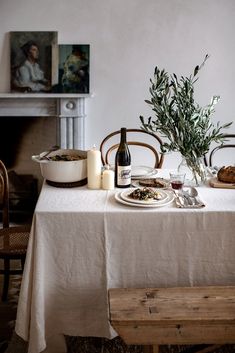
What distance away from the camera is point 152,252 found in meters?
1.93

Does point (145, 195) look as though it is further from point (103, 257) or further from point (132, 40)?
point (132, 40)

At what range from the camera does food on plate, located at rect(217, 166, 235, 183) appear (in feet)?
7.47

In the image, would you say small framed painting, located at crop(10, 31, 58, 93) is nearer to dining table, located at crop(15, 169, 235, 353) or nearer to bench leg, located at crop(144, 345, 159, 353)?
dining table, located at crop(15, 169, 235, 353)

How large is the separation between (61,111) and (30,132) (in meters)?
0.34

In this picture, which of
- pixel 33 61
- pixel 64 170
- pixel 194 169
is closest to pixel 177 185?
pixel 194 169

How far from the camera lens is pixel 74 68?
3.65m

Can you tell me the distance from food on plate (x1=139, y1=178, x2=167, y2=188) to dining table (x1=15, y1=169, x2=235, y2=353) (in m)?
0.31

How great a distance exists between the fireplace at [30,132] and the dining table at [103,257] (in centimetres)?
186

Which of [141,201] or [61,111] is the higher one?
[61,111]

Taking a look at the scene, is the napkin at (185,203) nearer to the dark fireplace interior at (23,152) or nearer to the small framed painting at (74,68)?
the small framed painting at (74,68)

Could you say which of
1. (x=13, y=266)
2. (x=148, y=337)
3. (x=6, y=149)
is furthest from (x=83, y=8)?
(x=148, y=337)

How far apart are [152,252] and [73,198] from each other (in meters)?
0.42

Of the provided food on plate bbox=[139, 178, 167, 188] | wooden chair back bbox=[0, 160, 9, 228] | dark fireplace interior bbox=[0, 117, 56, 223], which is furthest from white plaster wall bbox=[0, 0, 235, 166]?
food on plate bbox=[139, 178, 167, 188]

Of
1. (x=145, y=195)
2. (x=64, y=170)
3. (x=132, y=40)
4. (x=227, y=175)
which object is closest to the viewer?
(x=145, y=195)
